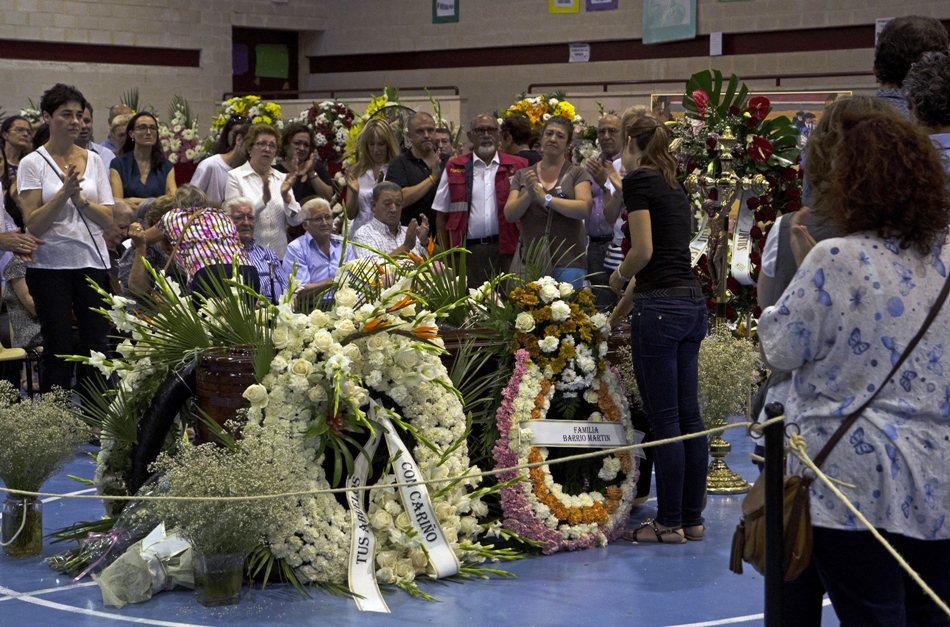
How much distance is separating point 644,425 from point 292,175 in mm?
3038

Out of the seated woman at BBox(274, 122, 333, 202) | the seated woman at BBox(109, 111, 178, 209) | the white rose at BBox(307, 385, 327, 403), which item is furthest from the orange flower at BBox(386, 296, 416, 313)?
the seated woman at BBox(109, 111, 178, 209)

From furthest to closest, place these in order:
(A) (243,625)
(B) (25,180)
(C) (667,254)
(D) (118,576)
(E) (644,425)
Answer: (B) (25,180) < (E) (644,425) < (C) (667,254) < (D) (118,576) < (A) (243,625)

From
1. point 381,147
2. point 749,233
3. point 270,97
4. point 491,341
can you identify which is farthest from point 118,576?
point 270,97

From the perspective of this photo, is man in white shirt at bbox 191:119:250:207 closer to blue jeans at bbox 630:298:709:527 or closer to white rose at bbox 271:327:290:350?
white rose at bbox 271:327:290:350

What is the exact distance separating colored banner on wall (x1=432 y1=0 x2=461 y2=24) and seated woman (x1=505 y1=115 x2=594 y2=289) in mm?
11460

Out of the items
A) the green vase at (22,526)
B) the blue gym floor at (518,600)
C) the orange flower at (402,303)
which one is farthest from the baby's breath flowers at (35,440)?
the orange flower at (402,303)

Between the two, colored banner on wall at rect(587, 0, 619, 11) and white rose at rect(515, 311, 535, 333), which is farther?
colored banner on wall at rect(587, 0, 619, 11)

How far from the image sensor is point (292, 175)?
7.08 metres

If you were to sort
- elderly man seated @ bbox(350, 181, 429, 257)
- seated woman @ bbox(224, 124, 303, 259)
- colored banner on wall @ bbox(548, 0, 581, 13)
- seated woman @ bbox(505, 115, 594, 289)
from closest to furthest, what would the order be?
seated woman @ bbox(505, 115, 594, 289) < elderly man seated @ bbox(350, 181, 429, 257) < seated woman @ bbox(224, 124, 303, 259) < colored banner on wall @ bbox(548, 0, 581, 13)

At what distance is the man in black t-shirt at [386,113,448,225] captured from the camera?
707cm

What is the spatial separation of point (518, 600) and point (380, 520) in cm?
53

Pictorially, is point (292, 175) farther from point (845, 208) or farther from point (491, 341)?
point (845, 208)

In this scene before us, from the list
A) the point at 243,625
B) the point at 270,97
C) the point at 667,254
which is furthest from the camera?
the point at 270,97

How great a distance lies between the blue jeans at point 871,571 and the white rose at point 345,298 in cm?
208
